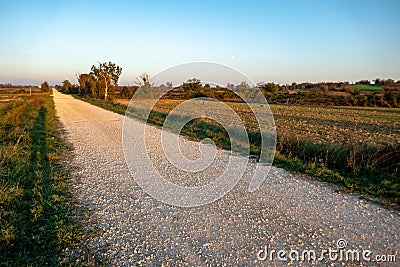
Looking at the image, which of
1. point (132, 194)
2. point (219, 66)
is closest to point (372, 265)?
point (132, 194)

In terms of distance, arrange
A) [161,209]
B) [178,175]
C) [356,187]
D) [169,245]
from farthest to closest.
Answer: [178,175]
[356,187]
[161,209]
[169,245]

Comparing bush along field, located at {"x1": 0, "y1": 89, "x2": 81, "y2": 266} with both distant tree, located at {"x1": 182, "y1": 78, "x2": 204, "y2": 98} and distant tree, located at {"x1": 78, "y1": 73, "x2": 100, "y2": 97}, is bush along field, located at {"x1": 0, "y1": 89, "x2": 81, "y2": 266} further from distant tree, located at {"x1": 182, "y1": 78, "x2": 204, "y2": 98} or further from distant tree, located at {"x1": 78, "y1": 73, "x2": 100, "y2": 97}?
distant tree, located at {"x1": 78, "y1": 73, "x2": 100, "y2": 97}

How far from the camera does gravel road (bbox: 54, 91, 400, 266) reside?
2934 millimetres

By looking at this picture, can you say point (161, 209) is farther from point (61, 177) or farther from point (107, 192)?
point (61, 177)

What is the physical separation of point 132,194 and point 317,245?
9.97ft

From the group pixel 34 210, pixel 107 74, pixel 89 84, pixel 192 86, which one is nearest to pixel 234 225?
pixel 34 210

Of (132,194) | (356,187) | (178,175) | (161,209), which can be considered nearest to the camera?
(161,209)

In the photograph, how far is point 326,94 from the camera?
54.7 meters

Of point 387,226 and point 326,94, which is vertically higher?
point 326,94

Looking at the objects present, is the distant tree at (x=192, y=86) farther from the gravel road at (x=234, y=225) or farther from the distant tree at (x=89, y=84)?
the distant tree at (x=89, y=84)

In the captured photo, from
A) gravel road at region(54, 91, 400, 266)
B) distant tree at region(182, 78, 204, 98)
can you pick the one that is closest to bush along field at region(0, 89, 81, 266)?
gravel road at region(54, 91, 400, 266)

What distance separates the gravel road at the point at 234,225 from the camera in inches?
115

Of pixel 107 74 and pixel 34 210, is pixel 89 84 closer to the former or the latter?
pixel 107 74

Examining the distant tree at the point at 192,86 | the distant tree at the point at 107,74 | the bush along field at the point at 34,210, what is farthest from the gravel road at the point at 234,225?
the distant tree at the point at 107,74
